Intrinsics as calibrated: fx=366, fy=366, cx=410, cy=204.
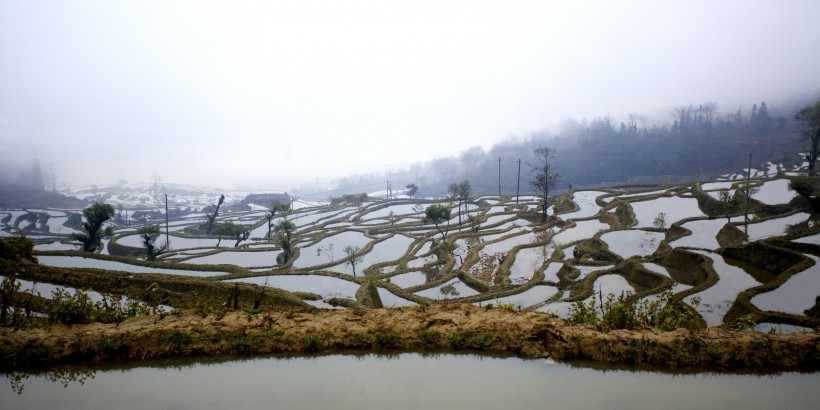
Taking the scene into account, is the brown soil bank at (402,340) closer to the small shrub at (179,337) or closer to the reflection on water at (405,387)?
the small shrub at (179,337)

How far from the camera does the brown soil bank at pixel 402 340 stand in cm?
649

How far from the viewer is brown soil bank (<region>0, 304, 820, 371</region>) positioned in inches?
256

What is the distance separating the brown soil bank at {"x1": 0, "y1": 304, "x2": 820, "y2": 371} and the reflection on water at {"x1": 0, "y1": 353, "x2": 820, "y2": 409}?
320 millimetres

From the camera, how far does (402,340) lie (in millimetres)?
7438

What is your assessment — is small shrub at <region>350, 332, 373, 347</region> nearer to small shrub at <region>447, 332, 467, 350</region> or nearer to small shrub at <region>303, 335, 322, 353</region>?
small shrub at <region>303, 335, 322, 353</region>

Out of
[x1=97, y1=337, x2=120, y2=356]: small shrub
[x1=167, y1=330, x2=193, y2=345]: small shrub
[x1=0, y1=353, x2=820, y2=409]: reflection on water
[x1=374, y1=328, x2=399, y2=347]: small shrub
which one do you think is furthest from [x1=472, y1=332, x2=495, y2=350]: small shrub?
[x1=97, y1=337, x2=120, y2=356]: small shrub

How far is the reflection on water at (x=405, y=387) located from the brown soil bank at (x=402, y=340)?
1.05 ft

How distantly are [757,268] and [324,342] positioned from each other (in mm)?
20486

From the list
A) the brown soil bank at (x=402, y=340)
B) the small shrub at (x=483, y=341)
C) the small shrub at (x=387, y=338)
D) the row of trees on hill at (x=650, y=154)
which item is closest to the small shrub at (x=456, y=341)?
the brown soil bank at (x=402, y=340)

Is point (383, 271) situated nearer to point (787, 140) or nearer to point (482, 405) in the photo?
point (482, 405)

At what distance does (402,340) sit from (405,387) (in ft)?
4.78

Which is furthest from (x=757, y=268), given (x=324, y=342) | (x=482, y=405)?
(x=324, y=342)

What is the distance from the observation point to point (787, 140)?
96.4m

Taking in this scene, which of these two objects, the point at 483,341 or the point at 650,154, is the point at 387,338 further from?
the point at 650,154
